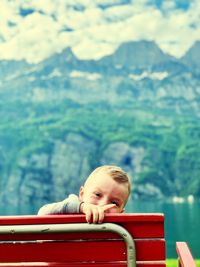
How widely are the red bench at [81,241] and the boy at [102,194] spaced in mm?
138

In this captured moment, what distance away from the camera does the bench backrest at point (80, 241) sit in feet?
5.91

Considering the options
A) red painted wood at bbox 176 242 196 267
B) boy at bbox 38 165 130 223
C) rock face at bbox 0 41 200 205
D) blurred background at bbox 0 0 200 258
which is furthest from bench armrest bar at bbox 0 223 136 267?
rock face at bbox 0 41 200 205

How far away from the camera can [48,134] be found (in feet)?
331

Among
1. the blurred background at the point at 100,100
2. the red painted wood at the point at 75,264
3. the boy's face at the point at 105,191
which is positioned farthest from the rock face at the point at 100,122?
the red painted wood at the point at 75,264

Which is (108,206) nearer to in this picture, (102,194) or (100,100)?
(102,194)

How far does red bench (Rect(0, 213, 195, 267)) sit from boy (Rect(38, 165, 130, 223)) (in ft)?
0.45

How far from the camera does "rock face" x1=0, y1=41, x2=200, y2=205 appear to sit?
3767 inches

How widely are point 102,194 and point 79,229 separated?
275mm

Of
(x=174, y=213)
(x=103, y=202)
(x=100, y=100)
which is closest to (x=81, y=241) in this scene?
(x=103, y=202)

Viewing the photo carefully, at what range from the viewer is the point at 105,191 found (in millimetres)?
2051

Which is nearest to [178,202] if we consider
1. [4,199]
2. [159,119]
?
[159,119]

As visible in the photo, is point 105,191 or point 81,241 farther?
point 105,191

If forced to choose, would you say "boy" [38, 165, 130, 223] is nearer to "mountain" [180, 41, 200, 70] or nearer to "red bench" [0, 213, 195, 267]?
"red bench" [0, 213, 195, 267]

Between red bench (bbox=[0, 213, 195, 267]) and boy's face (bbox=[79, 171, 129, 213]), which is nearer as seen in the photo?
red bench (bbox=[0, 213, 195, 267])
